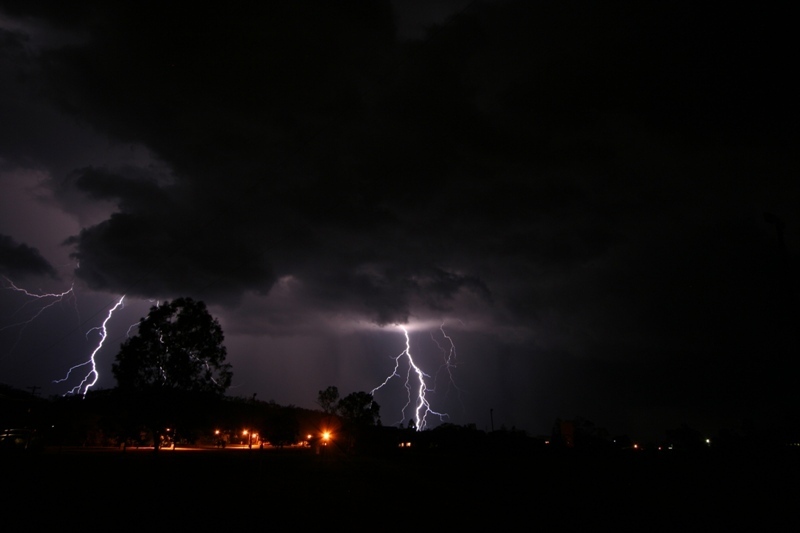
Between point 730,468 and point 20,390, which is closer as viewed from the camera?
point 730,468

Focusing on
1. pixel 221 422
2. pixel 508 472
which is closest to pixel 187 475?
pixel 508 472

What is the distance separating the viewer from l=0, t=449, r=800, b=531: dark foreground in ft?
34.1

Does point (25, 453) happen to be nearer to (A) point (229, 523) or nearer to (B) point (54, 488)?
(B) point (54, 488)

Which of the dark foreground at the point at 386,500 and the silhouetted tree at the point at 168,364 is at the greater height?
the silhouetted tree at the point at 168,364

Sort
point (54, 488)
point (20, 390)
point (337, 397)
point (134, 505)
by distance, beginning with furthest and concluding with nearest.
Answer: point (337, 397) < point (20, 390) < point (54, 488) < point (134, 505)

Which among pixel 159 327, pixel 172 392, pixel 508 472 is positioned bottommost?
pixel 508 472

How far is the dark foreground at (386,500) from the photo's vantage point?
1041 cm

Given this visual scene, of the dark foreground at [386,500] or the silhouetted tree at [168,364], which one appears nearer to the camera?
the dark foreground at [386,500]

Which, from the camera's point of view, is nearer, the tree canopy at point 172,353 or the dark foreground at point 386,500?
the dark foreground at point 386,500

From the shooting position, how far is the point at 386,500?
14.3m

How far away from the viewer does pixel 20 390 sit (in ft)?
182

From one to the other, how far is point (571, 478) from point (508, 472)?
3558 millimetres

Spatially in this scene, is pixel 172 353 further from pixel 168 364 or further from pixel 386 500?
pixel 386 500

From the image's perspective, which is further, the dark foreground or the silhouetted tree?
the silhouetted tree
